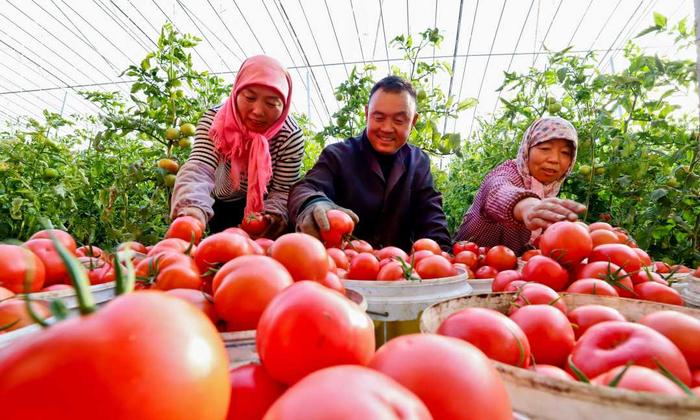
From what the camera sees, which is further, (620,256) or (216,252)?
(620,256)

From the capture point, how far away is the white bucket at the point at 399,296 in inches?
49.1

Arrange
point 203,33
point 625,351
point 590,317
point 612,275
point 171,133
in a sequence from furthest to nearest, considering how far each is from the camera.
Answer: point 203,33 → point 171,133 → point 612,275 → point 590,317 → point 625,351

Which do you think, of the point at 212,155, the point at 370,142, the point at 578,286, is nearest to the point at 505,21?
the point at 370,142

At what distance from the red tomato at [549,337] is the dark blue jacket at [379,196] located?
1.97 m

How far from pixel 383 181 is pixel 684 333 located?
2237 millimetres

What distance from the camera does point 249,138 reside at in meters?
2.56

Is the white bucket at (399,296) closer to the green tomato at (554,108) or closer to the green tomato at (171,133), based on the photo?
the green tomato at (171,133)

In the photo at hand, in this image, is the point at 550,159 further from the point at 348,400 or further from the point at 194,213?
the point at 348,400

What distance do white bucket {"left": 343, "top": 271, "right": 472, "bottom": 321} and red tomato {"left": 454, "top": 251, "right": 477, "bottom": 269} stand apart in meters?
0.66

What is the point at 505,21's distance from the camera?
9047 mm

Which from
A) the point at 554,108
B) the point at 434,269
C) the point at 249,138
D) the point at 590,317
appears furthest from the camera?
the point at 554,108

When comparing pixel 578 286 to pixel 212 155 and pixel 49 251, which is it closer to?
pixel 49 251

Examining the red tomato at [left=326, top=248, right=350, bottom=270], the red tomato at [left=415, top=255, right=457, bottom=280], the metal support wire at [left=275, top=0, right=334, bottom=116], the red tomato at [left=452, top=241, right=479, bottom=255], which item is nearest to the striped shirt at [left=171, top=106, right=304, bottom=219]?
the red tomato at [left=326, top=248, right=350, bottom=270]

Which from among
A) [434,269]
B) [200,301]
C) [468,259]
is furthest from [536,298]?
[468,259]
